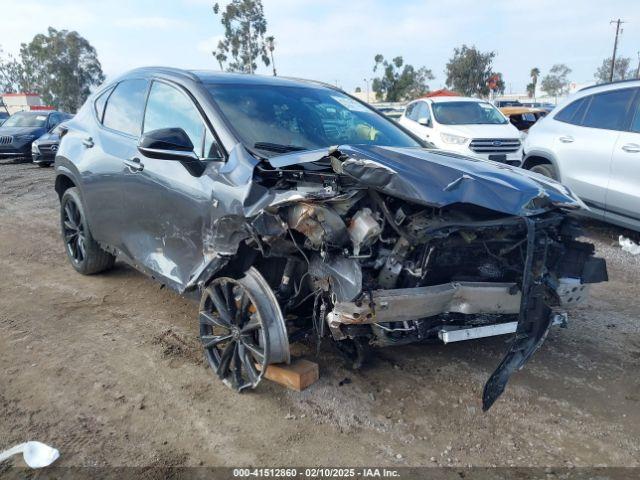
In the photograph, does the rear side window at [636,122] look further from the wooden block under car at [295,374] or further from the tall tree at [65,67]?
the tall tree at [65,67]

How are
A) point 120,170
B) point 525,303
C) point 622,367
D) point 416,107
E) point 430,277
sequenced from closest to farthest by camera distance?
point 525,303
point 430,277
point 622,367
point 120,170
point 416,107

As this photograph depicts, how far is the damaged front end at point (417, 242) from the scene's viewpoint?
2.58 metres

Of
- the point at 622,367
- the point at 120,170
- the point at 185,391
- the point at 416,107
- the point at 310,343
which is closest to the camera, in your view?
the point at 185,391

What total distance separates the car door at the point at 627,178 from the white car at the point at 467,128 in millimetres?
3501

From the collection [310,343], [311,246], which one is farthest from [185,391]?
[311,246]

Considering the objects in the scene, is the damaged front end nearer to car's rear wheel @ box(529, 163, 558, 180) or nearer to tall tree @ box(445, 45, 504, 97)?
car's rear wheel @ box(529, 163, 558, 180)

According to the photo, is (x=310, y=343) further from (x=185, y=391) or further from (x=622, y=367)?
(x=622, y=367)

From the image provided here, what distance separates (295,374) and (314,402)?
7.8 inches

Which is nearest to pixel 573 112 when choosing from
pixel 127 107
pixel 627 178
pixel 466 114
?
pixel 627 178

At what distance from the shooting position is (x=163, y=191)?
3.59 m

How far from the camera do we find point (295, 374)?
10.1ft

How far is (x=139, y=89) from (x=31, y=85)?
7670 centimetres

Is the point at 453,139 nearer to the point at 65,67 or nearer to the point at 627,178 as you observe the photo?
the point at 627,178

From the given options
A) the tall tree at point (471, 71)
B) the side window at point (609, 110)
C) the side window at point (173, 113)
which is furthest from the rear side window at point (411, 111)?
the tall tree at point (471, 71)
